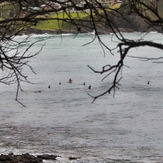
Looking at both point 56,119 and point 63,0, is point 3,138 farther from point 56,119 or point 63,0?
point 63,0

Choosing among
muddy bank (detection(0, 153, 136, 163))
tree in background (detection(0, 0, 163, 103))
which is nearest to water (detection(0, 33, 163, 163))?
muddy bank (detection(0, 153, 136, 163))

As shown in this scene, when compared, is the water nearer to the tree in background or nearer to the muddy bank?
the muddy bank

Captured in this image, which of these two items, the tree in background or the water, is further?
the water

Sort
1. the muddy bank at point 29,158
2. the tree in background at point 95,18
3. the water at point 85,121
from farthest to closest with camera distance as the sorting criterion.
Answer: the water at point 85,121, the muddy bank at point 29,158, the tree in background at point 95,18

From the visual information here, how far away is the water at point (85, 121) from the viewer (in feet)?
62.4

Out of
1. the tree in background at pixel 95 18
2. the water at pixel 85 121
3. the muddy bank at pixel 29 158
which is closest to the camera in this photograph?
the tree in background at pixel 95 18

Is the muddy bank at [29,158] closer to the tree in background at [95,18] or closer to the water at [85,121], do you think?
the water at [85,121]

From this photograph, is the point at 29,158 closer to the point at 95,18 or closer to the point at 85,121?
the point at 85,121

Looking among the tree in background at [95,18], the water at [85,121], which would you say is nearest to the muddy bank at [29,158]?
the water at [85,121]

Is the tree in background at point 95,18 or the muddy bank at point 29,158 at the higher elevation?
the tree in background at point 95,18

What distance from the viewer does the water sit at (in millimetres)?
19016

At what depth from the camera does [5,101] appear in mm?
33750

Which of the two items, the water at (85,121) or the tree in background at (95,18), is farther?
the water at (85,121)

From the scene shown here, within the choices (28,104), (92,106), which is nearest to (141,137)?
(92,106)
